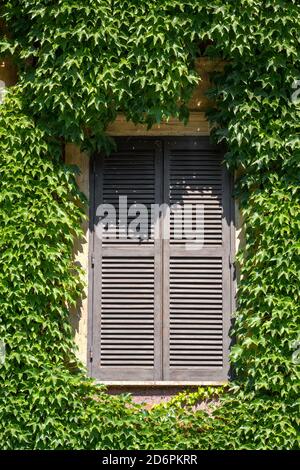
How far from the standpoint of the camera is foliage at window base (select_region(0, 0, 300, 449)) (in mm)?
7664

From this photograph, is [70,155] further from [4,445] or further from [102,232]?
[4,445]

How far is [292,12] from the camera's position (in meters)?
7.85

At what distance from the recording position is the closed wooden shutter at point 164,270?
8039mm

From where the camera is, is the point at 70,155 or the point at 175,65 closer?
the point at 175,65

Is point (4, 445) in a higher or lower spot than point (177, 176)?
lower

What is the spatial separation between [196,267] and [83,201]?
3.66 ft

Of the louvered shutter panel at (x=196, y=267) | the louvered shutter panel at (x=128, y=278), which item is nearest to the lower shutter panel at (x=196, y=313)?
the louvered shutter panel at (x=196, y=267)

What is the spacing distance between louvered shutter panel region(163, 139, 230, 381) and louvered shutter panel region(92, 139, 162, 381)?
0.11 metres

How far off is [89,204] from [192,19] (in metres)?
1.79

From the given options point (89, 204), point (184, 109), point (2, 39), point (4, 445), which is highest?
point (2, 39)

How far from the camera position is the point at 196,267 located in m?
8.16

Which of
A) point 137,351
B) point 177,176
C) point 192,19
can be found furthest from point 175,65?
point 137,351

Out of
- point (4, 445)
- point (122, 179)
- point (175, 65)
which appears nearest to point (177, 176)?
point (122, 179)

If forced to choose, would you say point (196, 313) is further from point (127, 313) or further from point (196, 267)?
point (127, 313)
